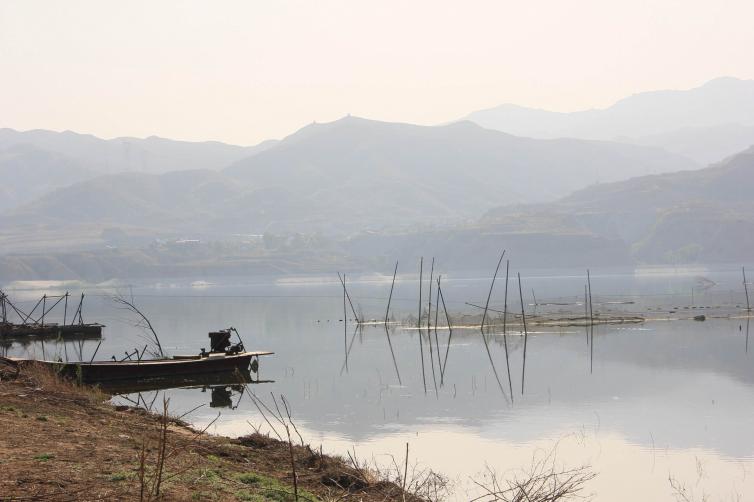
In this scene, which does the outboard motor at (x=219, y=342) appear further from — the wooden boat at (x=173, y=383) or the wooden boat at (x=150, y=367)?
the wooden boat at (x=173, y=383)

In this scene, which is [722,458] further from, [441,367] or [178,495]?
[441,367]

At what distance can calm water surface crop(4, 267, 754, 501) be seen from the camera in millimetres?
19438

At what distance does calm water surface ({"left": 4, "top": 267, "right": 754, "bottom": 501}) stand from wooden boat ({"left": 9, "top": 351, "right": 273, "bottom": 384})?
1.73 m

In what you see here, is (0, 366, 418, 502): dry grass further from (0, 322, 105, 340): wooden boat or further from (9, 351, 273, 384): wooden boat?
(0, 322, 105, 340): wooden boat

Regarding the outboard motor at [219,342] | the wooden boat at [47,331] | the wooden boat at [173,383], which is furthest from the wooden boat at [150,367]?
the wooden boat at [47,331]

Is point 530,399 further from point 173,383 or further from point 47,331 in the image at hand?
point 47,331

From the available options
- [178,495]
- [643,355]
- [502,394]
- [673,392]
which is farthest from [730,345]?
[178,495]

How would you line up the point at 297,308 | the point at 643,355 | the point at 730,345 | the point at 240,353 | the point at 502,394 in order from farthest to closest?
the point at 297,308 → the point at 730,345 → the point at 643,355 → the point at 240,353 → the point at 502,394

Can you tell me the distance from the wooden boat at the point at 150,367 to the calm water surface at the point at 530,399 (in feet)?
5.67

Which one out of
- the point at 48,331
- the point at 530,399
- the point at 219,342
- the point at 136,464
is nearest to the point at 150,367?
the point at 219,342

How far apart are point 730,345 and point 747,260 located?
16060cm

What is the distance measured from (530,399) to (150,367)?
12.3 metres

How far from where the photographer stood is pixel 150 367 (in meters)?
31.2

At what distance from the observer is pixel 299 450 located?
16031 millimetres
